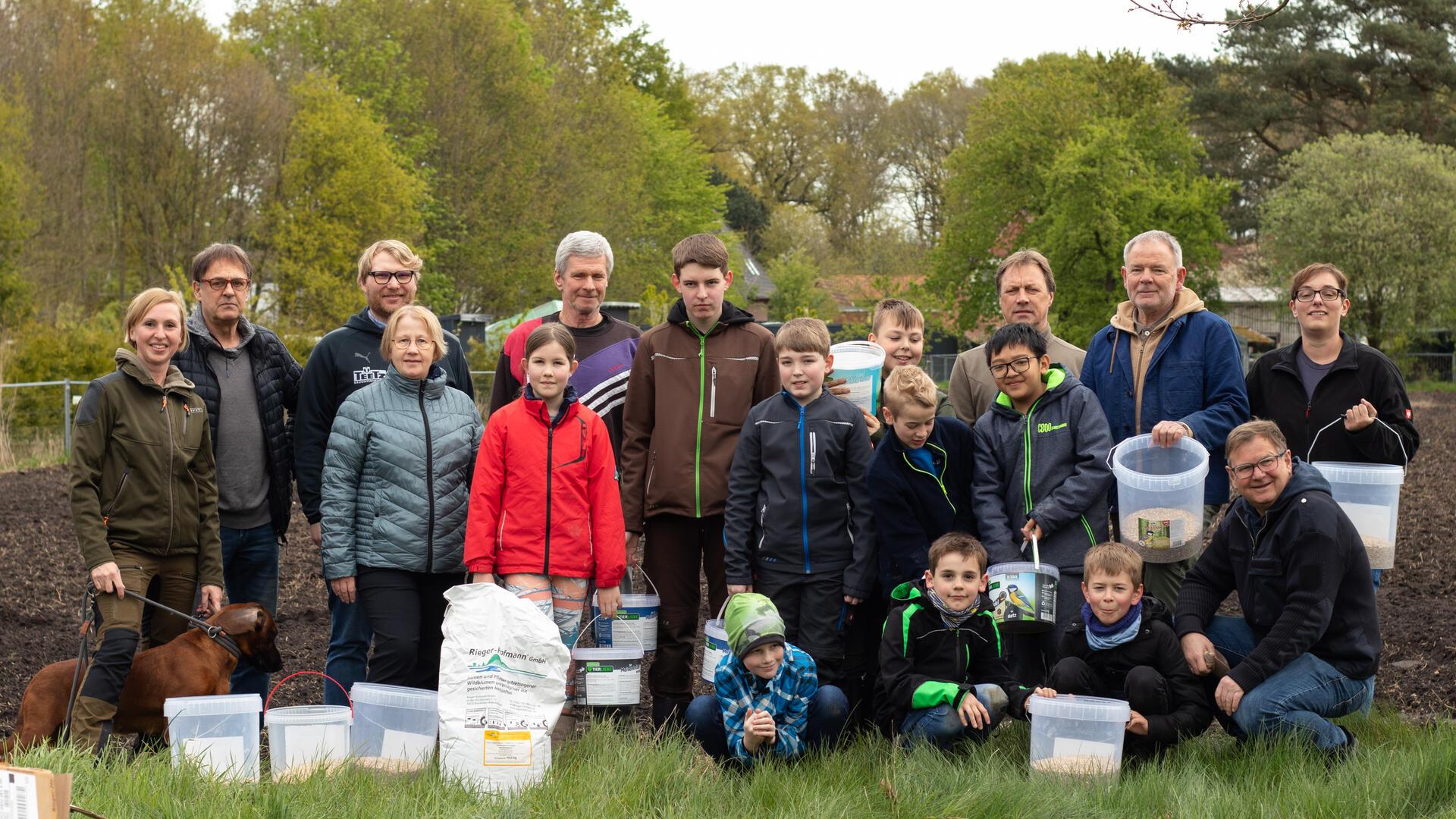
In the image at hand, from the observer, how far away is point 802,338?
16.9 ft

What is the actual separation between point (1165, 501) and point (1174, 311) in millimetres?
961

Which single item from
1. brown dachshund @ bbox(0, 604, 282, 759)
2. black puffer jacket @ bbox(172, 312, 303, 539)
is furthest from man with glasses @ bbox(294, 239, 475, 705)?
brown dachshund @ bbox(0, 604, 282, 759)

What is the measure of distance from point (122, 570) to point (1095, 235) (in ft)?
103

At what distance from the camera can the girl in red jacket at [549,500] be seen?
4938mm

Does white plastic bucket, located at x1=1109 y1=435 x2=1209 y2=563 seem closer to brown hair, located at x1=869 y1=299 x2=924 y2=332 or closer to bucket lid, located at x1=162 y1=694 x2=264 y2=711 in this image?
brown hair, located at x1=869 y1=299 x2=924 y2=332

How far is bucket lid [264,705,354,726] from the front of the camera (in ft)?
14.8

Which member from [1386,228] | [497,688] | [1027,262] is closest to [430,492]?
[497,688]

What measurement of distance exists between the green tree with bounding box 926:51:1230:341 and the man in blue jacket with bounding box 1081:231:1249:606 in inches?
1101

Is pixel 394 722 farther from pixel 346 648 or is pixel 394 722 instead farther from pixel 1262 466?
pixel 1262 466

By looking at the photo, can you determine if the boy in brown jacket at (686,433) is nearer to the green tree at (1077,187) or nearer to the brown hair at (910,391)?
the brown hair at (910,391)

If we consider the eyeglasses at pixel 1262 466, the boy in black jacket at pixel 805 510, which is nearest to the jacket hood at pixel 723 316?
the boy in black jacket at pixel 805 510

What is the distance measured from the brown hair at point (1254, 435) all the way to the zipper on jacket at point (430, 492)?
3.10 meters

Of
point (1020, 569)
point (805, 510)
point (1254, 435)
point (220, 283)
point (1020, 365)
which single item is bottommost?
point (1020, 569)

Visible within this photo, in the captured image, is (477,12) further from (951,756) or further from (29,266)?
(951,756)
